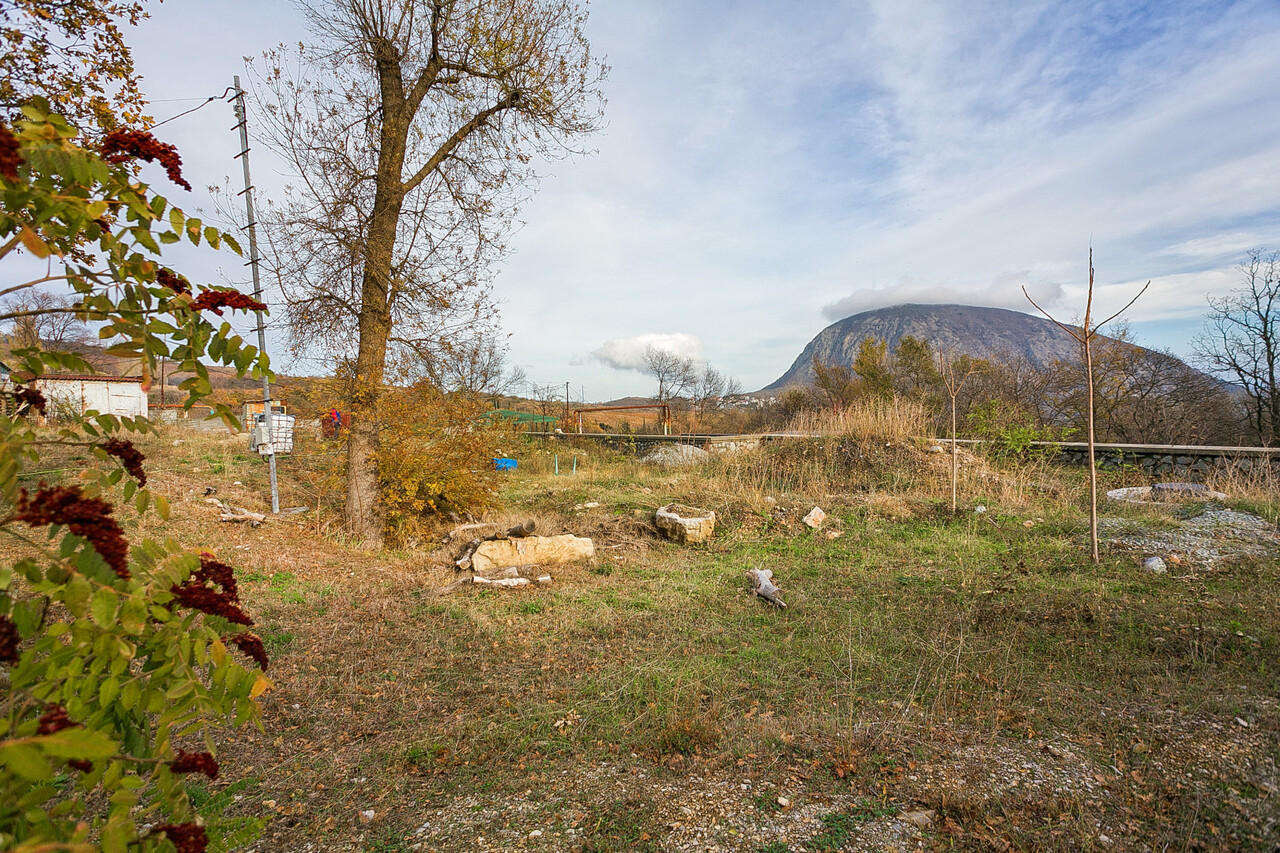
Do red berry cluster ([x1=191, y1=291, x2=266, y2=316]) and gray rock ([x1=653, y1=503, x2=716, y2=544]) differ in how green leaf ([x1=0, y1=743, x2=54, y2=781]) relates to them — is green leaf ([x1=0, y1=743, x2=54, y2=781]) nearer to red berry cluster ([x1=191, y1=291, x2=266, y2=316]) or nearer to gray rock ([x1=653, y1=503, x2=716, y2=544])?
red berry cluster ([x1=191, y1=291, x2=266, y2=316])

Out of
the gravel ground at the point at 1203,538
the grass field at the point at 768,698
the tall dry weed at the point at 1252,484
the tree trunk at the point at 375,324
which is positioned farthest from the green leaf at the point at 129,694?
the tall dry weed at the point at 1252,484

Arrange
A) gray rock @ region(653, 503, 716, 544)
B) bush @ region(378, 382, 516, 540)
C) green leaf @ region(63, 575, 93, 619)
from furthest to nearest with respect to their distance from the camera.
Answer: gray rock @ region(653, 503, 716, 544)
bush @ region(378, 382, 516, 540)
green leaf @ region(63, 575, 93, 619)

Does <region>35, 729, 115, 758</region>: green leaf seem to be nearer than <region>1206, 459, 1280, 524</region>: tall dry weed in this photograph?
Yes

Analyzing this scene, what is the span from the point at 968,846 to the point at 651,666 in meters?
2.11

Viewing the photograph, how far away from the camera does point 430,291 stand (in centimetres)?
751

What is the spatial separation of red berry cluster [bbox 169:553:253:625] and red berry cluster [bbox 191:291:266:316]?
0.49 meters

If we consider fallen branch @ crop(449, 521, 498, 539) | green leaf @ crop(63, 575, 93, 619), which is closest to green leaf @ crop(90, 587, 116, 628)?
green leaf @ crop(63, 575, 93, 619)

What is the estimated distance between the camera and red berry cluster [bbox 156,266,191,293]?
114 centimetres

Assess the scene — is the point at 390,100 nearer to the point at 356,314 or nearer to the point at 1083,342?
the point at 356,314

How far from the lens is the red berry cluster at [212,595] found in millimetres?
995

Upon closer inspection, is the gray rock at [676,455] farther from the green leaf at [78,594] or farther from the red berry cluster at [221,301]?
the green leaf at [78,594]

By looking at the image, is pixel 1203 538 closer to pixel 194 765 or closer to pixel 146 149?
pixel 194 765

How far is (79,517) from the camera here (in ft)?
2.77

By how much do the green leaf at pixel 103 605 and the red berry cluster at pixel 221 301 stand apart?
0.54 metres
